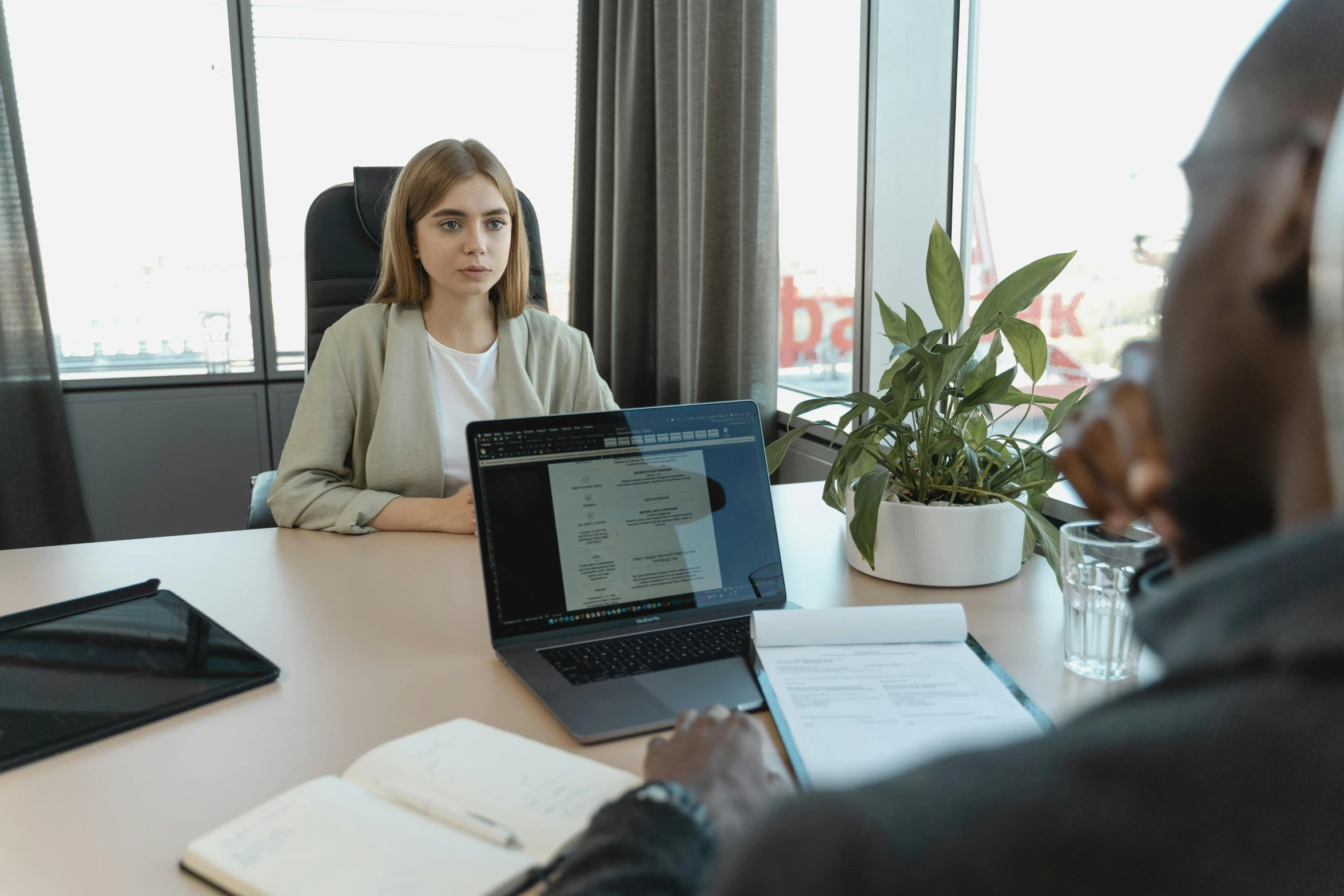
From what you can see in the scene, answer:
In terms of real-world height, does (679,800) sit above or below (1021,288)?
below

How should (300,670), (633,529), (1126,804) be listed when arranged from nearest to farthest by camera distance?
(1126,804), (300,670), (633,529)

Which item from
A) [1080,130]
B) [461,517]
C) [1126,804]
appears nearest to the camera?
[1126,804]

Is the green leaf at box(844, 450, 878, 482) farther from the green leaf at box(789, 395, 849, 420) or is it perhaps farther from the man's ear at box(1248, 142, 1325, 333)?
the man's ear at box(1248, 142, 1325, 333)

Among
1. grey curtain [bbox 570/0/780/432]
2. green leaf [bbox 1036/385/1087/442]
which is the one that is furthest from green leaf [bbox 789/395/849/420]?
grey curtain [bbox 570/0/780/432]

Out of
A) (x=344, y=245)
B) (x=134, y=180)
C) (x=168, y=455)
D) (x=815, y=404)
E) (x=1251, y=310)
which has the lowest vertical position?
(x=168, y=455)

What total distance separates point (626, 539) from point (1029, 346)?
520 millimetres

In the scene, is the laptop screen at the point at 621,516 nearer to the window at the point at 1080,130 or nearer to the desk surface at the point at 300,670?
the desk surface at the point at 300,670

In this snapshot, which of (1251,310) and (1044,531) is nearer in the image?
(1251,310)

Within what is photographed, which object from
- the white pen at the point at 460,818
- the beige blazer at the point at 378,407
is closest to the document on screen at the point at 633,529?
the white pen at the point at 460,818

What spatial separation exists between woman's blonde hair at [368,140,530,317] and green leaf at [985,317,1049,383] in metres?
1.04

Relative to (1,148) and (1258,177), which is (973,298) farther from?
(1,148)

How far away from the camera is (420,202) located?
1765 mm

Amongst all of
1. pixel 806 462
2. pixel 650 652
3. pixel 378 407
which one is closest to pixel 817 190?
pixel 806 462

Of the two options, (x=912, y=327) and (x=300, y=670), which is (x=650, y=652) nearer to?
(x=300, y=670)
